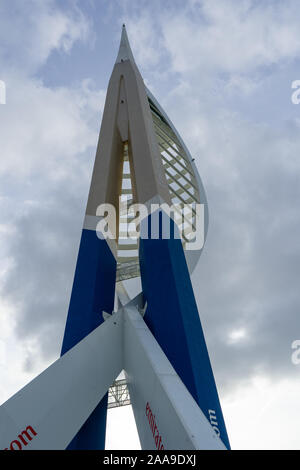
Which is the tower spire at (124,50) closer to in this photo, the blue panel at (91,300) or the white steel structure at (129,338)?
the white steel structure at (129,338)

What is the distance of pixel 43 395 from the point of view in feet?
19.3

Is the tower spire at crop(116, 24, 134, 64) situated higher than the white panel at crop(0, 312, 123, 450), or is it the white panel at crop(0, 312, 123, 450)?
the tower spire at crop(116, 24, 134, 64)

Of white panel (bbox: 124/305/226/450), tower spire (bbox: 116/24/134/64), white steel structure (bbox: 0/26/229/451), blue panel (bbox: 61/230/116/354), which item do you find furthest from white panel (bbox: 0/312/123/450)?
tower spire (bbox: 116/24/134/64)

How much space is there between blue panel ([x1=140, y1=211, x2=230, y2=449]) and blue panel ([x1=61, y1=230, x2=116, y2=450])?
104 centimetres

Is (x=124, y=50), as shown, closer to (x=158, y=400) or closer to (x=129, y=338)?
(x=129, y=338)

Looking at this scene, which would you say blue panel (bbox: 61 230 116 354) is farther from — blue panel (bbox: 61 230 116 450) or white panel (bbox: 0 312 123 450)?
white panel (bbox: 0 312 123 450)

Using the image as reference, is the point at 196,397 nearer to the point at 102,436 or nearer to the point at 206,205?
the point at 102,436

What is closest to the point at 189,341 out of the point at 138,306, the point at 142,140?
the point at 138,306

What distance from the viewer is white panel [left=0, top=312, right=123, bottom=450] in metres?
5.39

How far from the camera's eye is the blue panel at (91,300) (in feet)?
28.1

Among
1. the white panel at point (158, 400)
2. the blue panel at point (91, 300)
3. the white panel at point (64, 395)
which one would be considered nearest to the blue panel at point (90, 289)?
the blue panel at point (91, 300)

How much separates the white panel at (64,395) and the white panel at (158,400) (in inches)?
21.2

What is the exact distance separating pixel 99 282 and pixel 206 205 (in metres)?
5.41

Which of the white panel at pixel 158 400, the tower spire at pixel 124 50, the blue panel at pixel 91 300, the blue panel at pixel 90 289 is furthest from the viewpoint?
the tower spire at pixel 124 50
